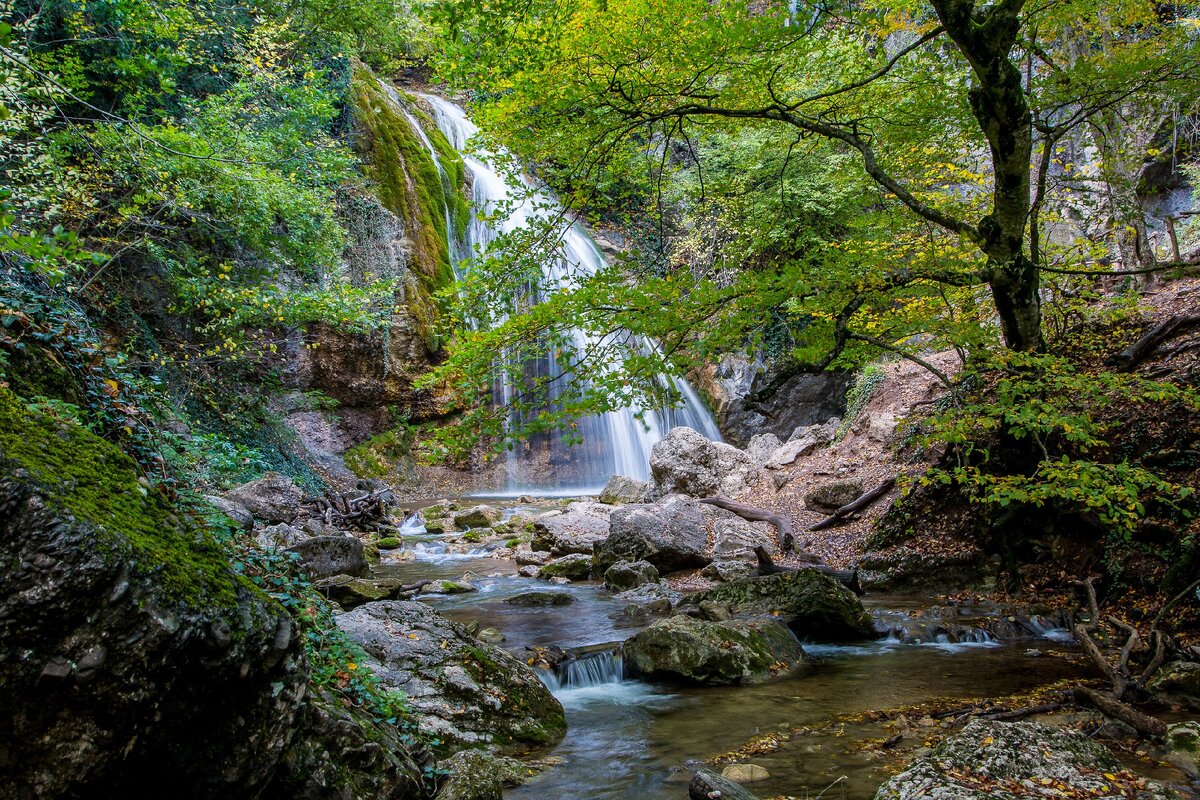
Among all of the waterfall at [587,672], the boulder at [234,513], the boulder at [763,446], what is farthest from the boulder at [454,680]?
the boulder at [763,446]

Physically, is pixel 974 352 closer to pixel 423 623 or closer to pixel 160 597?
pixel 423 623

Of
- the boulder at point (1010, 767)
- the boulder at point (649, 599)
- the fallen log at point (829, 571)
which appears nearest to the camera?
the boulder at point (1010, 767)

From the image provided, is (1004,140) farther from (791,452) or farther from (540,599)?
(791,452)

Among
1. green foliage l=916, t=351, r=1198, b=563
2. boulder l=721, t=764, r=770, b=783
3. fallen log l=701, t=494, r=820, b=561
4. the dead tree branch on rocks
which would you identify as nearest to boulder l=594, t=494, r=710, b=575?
fallen log l=701, t=494, r=820, b=561

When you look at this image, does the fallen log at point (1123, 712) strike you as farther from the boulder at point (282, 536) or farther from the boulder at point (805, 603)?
the boulder at point (282, 536)

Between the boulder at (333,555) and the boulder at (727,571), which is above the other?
the boulder at (333,555)

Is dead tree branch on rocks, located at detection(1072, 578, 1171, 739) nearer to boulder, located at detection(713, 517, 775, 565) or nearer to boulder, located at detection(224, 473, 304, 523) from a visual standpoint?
boulder, located at detection(713, 517, 775, 565)

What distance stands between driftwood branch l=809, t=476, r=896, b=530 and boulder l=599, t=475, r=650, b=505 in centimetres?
568

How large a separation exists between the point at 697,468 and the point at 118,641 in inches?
514

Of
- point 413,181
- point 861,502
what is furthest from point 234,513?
point 413,181

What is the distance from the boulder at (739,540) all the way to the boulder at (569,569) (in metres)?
2.11

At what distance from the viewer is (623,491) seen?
1608 cm

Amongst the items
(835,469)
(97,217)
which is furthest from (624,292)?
(97,217)

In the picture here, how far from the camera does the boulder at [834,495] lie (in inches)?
433
